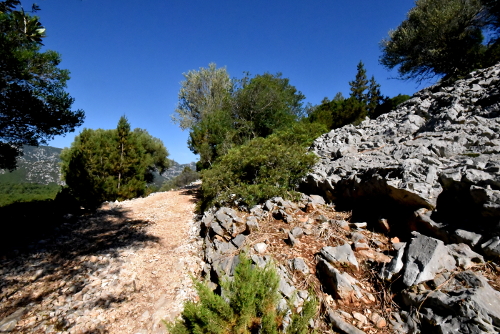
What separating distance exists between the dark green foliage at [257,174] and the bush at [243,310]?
346cm

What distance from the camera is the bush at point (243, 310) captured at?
198 cm

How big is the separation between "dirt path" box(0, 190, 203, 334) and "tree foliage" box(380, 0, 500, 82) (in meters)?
16.2

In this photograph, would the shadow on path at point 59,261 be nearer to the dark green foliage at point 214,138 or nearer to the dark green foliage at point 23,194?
the dark green foliage at point 214,138

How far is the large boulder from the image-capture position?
324cm

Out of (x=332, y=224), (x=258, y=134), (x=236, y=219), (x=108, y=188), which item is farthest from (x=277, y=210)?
(x=108, y=188)

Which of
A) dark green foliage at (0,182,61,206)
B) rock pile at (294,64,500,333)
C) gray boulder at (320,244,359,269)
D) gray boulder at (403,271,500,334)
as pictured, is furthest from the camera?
dark green foliage at (0,182,61,206)

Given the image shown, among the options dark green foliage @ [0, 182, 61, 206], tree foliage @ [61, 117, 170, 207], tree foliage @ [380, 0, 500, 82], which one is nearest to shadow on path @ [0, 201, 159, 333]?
tree foliage @ [61, 117, 170, 207]

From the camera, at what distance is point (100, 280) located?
4090 millimetres

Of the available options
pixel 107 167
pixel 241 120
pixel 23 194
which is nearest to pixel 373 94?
pixel 241 120

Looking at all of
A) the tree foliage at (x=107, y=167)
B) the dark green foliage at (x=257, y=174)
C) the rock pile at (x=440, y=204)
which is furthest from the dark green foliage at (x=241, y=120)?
the rock pile at (x=440, y=204)

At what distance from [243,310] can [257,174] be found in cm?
535

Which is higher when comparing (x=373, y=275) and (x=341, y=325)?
(x=373, y=275)

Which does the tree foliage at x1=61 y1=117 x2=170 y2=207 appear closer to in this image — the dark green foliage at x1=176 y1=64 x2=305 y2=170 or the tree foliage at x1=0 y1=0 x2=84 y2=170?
the tree foliage at x1=0 y1=0 x2=84 y2=170

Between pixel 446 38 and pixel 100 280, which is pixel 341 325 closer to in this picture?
pixel 100 280
